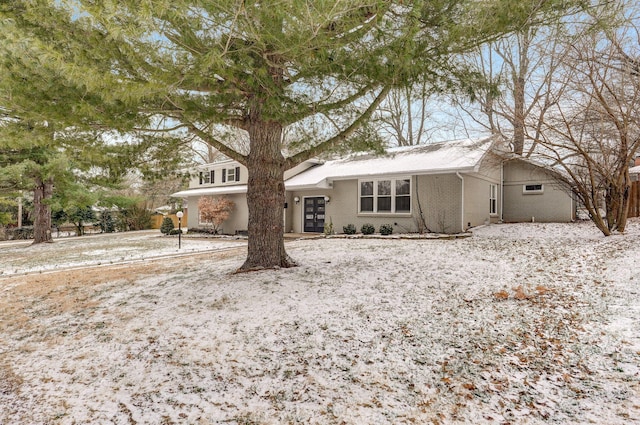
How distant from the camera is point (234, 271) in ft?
22.0

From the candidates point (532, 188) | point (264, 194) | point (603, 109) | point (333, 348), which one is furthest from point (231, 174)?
point (333, 348)

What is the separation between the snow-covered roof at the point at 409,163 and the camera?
12.1 meters

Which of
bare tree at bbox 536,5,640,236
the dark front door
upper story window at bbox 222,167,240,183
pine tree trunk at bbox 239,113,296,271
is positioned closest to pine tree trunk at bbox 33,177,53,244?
upper story window at bbox 222,167,240,183

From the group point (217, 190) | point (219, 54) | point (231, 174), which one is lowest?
point (217, 190)

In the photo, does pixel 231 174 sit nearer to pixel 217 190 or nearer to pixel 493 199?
pixel 217 190

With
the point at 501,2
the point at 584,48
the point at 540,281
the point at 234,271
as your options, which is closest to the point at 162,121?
the point at 234,271

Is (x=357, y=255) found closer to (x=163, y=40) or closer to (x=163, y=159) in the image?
(x=163, y=159)

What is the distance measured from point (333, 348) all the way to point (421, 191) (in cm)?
1048

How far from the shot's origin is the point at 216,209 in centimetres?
1777

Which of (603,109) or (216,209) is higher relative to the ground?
(603,109)

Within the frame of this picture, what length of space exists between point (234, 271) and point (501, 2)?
5972 mm

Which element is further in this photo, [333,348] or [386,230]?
[386,230]

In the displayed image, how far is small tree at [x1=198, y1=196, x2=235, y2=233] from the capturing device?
1781 cm

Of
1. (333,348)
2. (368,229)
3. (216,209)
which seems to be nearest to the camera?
→ (333,348)
